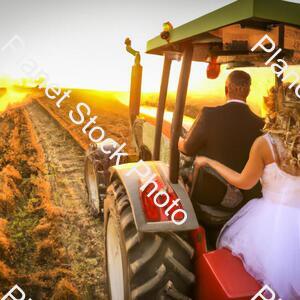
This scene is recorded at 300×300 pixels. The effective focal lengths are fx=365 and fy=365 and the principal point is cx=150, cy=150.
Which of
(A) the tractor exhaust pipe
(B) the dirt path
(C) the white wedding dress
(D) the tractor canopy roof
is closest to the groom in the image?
(D) the tractor canopy roof

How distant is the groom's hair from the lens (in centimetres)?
261

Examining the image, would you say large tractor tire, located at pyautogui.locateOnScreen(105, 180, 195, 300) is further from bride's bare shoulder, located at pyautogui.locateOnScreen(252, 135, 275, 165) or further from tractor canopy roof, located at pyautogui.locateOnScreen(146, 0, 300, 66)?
tractor canopy roof, located at pyautogui.locateOnScreen(146, 0, 300, 66)

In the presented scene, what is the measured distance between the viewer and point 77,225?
5148 mm

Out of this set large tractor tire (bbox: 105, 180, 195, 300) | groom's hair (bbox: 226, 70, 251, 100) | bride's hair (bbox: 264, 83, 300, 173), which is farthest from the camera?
groom's hair (bbox: 226, 70, 251, 100)

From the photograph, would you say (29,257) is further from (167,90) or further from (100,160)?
(167,90)

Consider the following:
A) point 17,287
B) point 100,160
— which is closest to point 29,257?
point 17,287

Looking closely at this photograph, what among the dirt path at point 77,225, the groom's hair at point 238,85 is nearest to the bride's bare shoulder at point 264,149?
the groom's hair at point 238,85

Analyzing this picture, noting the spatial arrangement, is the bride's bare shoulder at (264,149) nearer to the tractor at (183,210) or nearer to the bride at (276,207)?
the bride at (276,207)

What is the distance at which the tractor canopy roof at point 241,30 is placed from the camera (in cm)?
153

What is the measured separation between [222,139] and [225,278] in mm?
952

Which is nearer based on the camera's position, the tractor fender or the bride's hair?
the bride's hair

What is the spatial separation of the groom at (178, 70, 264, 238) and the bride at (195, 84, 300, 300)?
0.38 meters

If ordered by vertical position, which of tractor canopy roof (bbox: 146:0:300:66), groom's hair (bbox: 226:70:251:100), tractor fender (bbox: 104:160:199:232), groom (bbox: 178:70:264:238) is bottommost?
tractor fender (bbox: 104:160:199:232)

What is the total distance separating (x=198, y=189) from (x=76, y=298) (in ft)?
6.50
